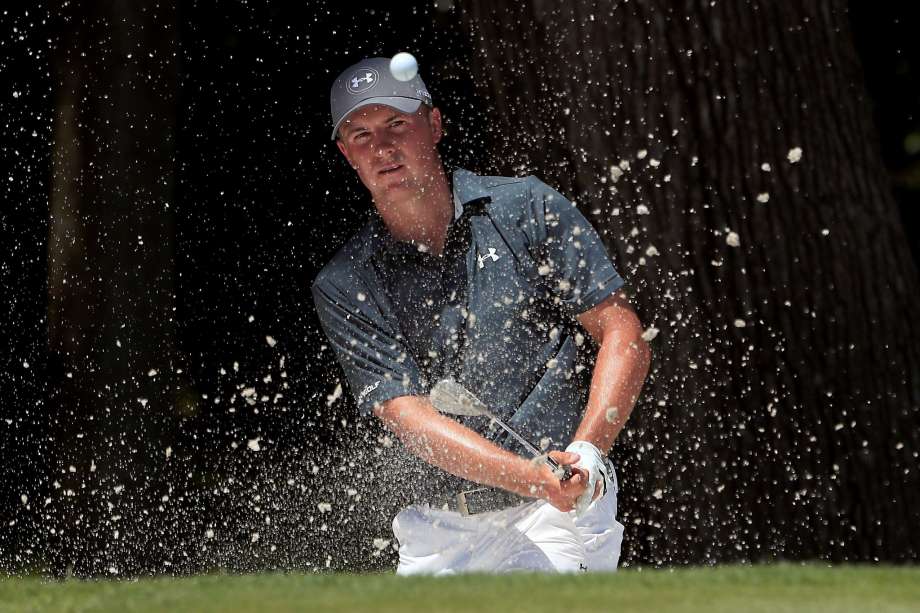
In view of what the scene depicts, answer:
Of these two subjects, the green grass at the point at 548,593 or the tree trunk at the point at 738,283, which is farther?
the tree trunk at the point at 738,283

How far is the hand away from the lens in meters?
3.45

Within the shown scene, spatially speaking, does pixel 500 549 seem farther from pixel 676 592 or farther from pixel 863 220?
pixel 863 220

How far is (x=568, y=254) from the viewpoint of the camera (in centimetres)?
381

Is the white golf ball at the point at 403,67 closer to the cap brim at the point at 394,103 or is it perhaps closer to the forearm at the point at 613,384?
the cap brim at the point at 394,103

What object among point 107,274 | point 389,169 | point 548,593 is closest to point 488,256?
point 389,169

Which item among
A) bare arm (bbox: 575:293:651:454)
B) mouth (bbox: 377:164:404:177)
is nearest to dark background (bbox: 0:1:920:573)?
mouth (bbox: 377:164:404:177)

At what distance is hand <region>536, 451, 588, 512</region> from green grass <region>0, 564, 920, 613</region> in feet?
1.43

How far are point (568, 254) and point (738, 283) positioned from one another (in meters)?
0.68

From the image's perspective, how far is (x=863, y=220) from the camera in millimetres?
4289

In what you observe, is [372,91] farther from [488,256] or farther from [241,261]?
[241,261]

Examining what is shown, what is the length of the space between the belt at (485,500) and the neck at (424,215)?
706mm

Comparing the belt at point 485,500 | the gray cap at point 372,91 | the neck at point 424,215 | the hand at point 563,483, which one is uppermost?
the gray cap at point 372,91

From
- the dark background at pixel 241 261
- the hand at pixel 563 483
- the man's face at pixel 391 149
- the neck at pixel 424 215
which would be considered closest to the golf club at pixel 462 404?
the hand at pixel 563 483

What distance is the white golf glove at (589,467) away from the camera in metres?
3.48
